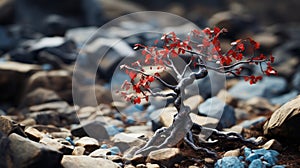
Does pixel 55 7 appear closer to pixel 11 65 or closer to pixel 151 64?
pixel 11 65

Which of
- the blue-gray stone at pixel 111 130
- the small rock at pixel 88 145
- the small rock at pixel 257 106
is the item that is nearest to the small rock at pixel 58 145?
the small rock at pixel 88 145

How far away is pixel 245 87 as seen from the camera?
23.8ft

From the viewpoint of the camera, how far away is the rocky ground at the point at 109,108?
3266 millimetres

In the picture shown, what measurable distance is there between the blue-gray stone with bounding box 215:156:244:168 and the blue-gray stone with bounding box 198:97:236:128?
1.19m

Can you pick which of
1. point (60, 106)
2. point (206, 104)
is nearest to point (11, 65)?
point (60, 106)

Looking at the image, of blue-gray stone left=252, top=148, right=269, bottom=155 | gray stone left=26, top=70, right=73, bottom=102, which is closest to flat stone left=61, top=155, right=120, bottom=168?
blue-gray stone left=252, top=148, right=269, bottom=155

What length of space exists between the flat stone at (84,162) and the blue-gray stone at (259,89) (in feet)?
13.8

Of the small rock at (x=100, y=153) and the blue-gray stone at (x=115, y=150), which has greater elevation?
the small rock at (x=100, y=153)

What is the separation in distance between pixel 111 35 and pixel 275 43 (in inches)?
193

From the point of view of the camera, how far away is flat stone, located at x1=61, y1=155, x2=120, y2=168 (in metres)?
3.00

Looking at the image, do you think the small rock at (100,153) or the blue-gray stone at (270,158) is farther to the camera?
the small rock at (100,153)

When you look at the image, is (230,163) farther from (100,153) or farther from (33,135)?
(33,135)

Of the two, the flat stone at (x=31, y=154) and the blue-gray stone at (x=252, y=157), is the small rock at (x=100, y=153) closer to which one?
the flat stone at (x=31, y=154)

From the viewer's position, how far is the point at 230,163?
3.19 meters
